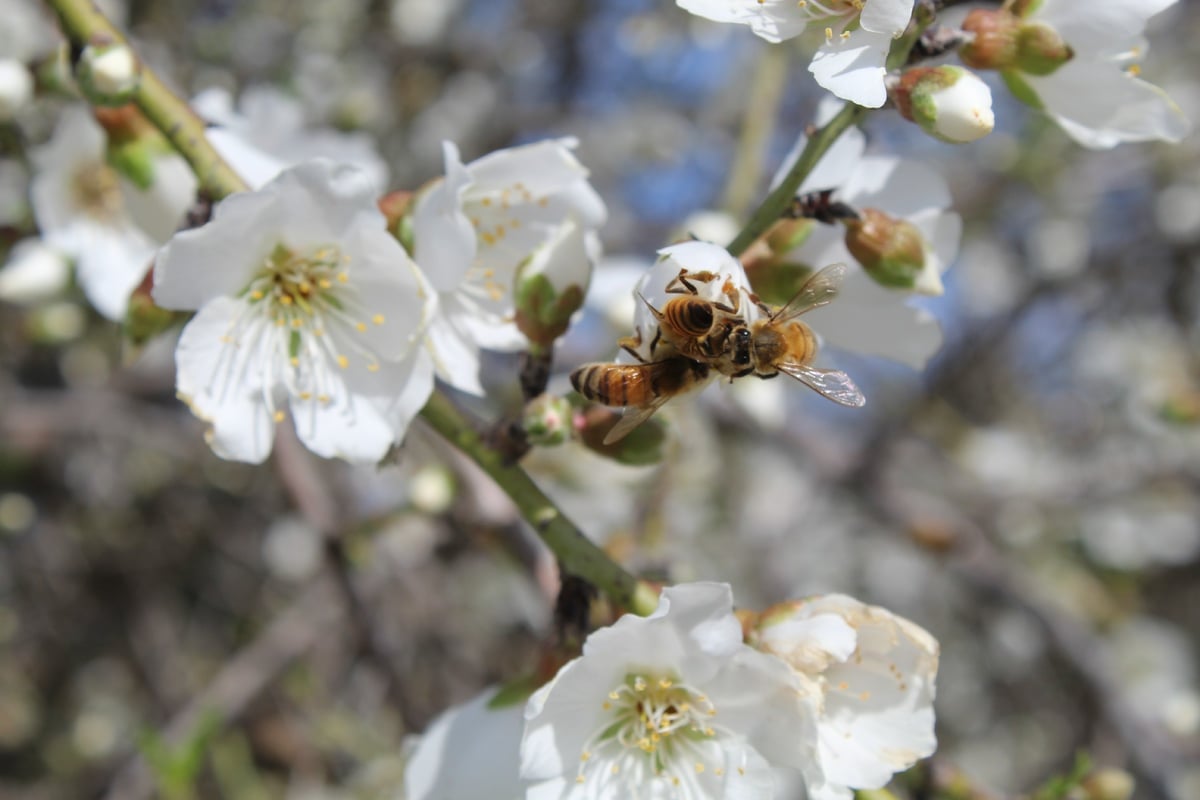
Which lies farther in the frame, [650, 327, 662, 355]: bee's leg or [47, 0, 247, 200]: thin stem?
[47, 0, 247, 200]: thin stem

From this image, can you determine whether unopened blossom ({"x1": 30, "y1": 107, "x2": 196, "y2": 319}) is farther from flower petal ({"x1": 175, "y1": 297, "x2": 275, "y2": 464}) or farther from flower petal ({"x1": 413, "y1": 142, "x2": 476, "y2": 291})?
flower petal ({"x1": 413, "y1": 142, "x2": 476, "y2": 291})

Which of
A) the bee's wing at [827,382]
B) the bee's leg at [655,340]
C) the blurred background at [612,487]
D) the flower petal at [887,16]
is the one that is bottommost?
the blurred background at [612,487]

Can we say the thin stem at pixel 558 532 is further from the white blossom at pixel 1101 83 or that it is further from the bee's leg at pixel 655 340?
the white blossom at pixel 1101 83

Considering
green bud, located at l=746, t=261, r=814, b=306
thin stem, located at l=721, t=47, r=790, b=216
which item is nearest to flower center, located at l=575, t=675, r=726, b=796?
green bud, located at l=746, t=261, r=814, b=306

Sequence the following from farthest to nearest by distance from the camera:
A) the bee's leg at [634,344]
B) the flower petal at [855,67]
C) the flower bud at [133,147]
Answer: the flower bud at [133,147]
the bee's leg at [634,344]
the flower petal at [855,67]

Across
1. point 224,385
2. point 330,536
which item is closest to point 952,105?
point 224,385

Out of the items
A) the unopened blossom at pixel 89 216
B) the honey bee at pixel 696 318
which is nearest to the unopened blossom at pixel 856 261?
the honey bee at pixel 696 318
